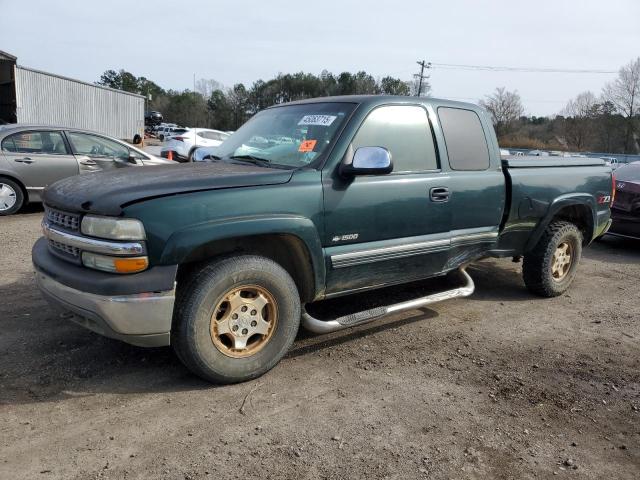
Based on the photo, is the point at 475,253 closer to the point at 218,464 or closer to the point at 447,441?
the point at 447,441

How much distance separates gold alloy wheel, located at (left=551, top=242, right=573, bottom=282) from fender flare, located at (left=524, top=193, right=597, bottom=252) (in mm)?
413

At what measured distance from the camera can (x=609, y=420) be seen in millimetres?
3203

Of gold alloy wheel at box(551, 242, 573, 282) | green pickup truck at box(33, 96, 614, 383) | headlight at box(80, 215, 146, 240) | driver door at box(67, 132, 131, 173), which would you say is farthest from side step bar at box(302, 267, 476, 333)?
driver door at box(67, 132, 131, 173)

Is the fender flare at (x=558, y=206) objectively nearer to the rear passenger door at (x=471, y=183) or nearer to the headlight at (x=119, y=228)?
the rear passenger door at (x=471, y=183)

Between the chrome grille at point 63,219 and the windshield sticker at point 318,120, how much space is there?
1.78 metres

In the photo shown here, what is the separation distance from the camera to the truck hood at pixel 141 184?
3016 mm

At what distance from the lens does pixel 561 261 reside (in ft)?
18.4

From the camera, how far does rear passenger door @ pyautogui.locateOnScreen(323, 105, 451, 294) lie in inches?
144

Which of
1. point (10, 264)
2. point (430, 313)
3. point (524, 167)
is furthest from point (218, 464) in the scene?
point (10, 264)

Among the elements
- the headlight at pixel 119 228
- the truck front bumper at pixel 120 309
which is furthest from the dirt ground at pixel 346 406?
the headlight at pixel 119 228

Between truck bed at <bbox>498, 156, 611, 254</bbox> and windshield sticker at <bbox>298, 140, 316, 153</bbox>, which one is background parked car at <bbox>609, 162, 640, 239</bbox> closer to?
truck bed at <bbox>498, 156, 611, 254</bbox>

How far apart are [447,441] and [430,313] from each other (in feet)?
7.00

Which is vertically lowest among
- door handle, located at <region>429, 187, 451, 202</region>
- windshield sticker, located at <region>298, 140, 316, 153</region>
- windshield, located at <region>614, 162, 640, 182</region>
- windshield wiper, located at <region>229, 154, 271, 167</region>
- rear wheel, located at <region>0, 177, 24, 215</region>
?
rear wheel, located at <region>0, 177, 24, 215</region>

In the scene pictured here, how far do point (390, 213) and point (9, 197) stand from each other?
7.39 m
